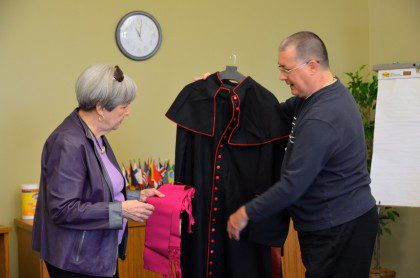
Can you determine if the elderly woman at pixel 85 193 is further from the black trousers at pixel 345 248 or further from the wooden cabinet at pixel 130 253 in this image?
the wooden cabinet at pixel 130 253

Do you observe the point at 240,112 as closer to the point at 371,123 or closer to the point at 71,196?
the point at 71,196

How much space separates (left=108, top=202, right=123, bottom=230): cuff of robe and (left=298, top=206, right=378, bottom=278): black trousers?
786 millimetres

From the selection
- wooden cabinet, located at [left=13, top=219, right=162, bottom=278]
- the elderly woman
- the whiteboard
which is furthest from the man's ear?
the whiteboard

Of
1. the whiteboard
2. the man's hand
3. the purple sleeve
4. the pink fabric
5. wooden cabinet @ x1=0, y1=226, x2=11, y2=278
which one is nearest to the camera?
the purple sleeve

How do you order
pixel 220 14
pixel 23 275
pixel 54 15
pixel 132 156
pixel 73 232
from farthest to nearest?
1. pixel 220 14
2. pixel 132 156
3. pixel 54 15
4. pixel 23 275
5. pixel 73 232

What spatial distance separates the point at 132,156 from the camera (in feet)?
12.2

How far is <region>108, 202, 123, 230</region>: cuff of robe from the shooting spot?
2.01m

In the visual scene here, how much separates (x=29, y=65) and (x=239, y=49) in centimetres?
165

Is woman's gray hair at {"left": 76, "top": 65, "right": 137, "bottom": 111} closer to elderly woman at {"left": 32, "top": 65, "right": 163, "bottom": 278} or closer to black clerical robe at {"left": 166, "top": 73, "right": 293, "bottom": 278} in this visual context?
elderly woman at {"left": 32, "top": 65, "right": 163, "bottom": 278}

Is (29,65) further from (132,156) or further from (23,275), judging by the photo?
(23,275)

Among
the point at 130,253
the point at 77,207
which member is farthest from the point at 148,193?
the point at 130,253

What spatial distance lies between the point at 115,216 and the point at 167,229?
0.45 metres

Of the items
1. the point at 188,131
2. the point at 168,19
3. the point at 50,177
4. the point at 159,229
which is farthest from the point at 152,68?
the point at 50,177

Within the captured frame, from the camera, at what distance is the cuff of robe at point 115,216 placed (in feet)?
6.59
